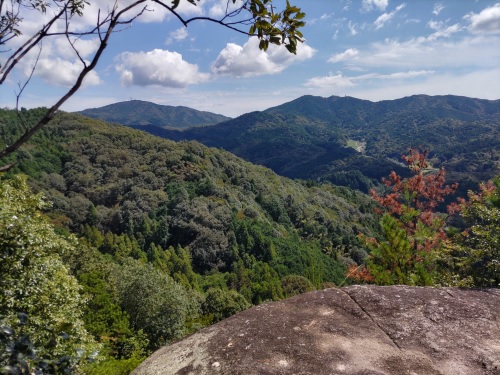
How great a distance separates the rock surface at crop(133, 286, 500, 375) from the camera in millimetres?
4449

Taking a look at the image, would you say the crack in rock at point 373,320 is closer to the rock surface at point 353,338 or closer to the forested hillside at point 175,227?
the rock surface at point 353,338

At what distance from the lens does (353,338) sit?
506 cm

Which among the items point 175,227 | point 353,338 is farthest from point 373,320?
point 175,227

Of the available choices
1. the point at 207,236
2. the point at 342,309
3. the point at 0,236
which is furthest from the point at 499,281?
the point at 207,236

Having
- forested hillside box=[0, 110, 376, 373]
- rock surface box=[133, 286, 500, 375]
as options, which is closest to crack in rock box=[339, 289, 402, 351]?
rock surface box=[133, 286, 500, 375]

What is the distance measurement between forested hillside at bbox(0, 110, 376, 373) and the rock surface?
30.1 meters

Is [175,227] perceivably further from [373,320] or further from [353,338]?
[353,338]

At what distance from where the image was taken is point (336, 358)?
452cm

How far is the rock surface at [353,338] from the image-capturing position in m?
4.45

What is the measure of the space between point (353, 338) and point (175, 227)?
101m

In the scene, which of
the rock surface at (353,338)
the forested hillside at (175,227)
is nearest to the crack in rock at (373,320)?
the rock surface at (353,338)

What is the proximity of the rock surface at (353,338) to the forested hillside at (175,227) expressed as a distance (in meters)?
30.1

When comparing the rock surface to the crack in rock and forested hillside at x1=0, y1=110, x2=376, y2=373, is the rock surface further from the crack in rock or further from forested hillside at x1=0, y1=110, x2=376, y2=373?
forested hillside at x1=0, y1=110, x2=376, y2=373

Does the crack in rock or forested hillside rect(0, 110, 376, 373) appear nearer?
the crack in rock
